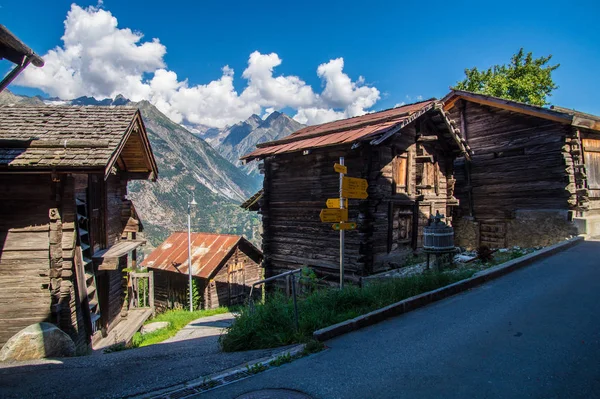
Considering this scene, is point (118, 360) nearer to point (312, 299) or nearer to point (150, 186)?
point (312, 299)

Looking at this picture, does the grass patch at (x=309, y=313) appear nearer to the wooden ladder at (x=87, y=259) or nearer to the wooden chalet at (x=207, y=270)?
the wooden ladder at (x=87, y=259)

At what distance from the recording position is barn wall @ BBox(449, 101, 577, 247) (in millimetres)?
14156

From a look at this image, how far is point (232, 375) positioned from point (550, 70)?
33500 mm

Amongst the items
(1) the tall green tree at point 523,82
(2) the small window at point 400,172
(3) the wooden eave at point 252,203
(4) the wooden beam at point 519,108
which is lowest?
(3) the wooden eave at point 252,203

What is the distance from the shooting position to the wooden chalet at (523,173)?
14.0 m

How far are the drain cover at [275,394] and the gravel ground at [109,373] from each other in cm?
101

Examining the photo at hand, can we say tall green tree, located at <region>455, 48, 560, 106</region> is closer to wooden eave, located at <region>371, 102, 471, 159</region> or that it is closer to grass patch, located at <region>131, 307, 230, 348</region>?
wooden eave, located at <region>371, 102, 471, 159</region>

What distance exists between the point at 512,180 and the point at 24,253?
17999mm

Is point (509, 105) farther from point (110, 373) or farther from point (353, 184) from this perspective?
point (110, 373)

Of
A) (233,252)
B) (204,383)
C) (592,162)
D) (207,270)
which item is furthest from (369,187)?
(233,252)

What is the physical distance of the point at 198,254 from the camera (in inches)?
950

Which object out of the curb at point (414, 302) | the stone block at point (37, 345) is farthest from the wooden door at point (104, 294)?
the curb at point (414, 302)

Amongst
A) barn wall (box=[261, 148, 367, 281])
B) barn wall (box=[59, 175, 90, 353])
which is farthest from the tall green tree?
barn wall (box=[59, 175, 90, 353])

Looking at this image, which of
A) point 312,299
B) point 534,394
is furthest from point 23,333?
point 534,394
